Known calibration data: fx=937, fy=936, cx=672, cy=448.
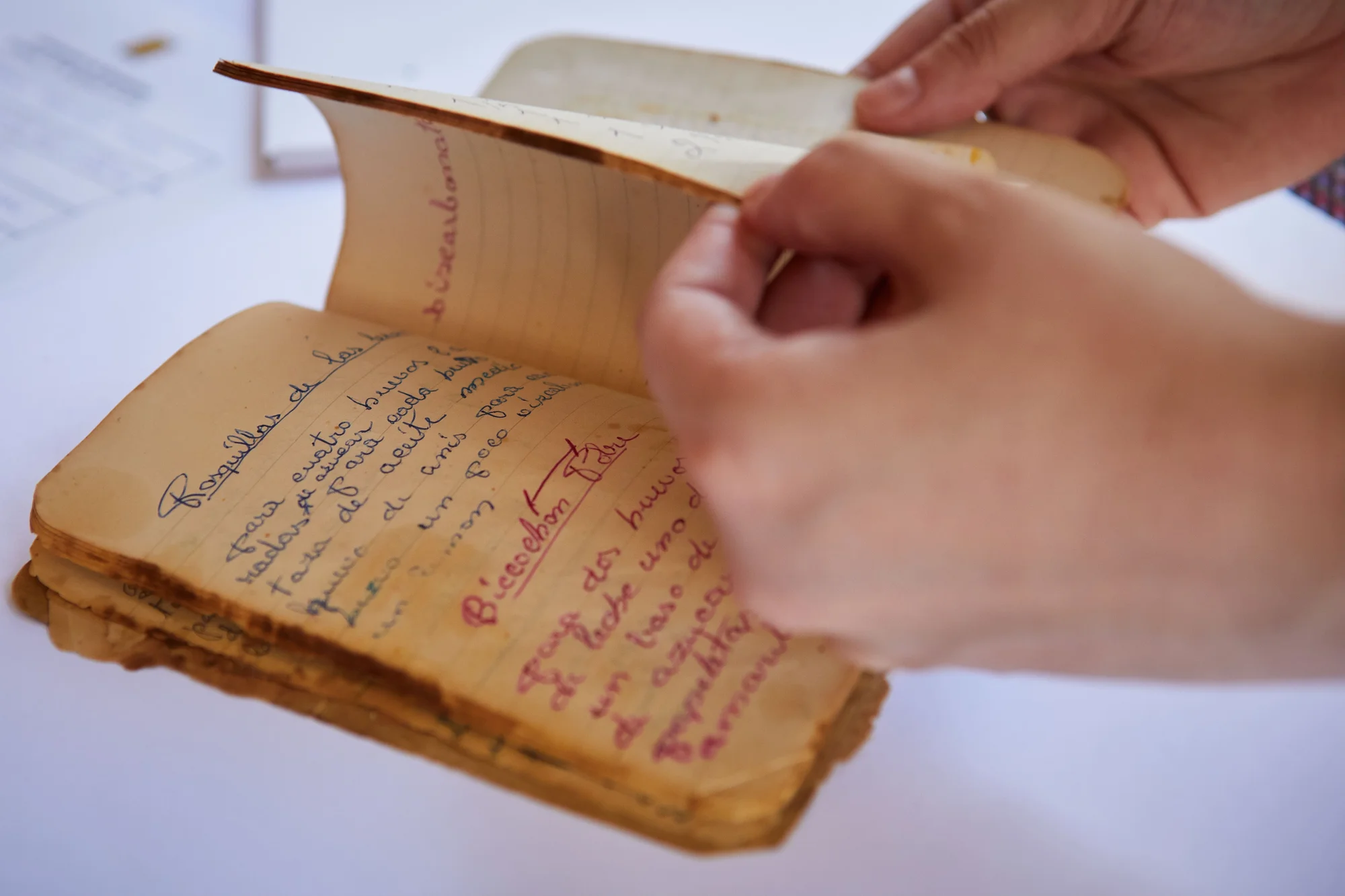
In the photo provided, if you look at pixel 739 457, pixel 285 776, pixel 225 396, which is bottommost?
pixel 285 776

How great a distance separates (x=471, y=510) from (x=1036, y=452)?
295 millimetres

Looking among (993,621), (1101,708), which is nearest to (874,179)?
(993,621)

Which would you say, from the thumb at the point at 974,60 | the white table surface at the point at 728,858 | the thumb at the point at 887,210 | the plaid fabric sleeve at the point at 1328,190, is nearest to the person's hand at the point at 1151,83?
the thumb at the point at 974,60

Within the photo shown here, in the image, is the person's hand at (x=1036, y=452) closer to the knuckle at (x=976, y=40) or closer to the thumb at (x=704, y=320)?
the thumb at (x=704, y=320)

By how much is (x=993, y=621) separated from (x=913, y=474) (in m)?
0.08

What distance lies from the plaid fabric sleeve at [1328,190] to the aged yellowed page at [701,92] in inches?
18.6

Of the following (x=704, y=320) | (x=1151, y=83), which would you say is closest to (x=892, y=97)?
(x=1151, y=83)

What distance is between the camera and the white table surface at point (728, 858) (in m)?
0.46

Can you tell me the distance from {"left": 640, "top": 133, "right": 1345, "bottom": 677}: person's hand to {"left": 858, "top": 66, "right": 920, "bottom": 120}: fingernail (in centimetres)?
38

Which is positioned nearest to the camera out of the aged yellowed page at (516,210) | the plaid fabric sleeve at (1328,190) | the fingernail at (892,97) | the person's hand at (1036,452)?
the person's hand at (1036,452)

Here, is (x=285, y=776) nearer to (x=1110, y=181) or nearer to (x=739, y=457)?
(x=739, y=457)

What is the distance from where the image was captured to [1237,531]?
36 centimetres

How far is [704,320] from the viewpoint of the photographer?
43 centimetres

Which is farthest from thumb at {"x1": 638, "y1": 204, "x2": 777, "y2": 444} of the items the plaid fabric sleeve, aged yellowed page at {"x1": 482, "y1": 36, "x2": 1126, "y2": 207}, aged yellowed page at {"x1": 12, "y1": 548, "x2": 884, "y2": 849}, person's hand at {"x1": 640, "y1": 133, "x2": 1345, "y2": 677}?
the plaid fabric sleeve
